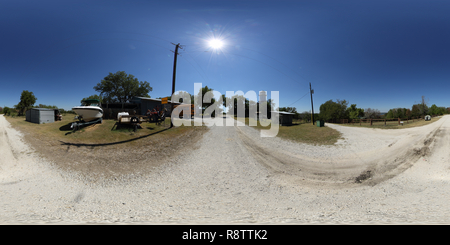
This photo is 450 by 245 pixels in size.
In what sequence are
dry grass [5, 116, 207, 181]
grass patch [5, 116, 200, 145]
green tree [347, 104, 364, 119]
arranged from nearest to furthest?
dry grass [5, 116, 207, 181]
grass patch [5, 116, 200, 145]
green tree [347, 104, 364, 119]

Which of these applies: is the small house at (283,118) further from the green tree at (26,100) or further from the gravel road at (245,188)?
the green tree at (26,100)

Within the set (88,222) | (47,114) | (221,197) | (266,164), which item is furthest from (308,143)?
(47,114)

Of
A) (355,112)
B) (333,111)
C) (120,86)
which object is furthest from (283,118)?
(120,86)

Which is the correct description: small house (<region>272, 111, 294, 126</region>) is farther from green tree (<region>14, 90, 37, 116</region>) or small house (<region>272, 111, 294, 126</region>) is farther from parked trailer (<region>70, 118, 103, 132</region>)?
green tree (<region>14, 90, 37, 116</region>)

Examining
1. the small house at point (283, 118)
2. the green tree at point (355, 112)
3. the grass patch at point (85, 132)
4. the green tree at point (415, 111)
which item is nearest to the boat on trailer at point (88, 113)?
the grass patch at point (85, 132)

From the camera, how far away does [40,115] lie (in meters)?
5.03

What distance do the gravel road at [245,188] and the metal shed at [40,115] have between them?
62 cm

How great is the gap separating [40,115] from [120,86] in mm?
3064

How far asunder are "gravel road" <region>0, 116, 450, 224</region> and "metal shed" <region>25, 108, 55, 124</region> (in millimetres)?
619

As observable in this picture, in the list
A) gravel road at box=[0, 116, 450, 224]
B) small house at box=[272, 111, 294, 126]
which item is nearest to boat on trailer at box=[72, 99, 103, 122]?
gravel road at box=[0, 116, 450, 224]

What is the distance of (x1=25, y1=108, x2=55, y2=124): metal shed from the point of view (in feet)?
16.5

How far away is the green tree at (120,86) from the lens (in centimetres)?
518

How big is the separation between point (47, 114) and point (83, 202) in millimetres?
5266

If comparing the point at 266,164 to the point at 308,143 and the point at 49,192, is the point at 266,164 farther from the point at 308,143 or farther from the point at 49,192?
the point at 49,192
